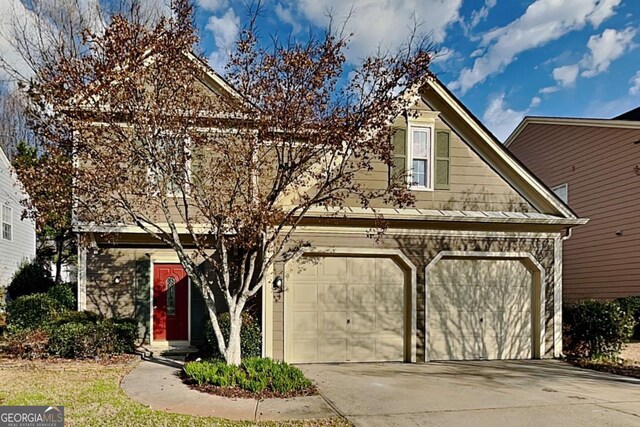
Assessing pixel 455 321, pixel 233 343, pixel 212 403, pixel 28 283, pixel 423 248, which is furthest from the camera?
pixel 28 283

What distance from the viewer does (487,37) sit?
12.8 meters

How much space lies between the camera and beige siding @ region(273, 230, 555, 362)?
10.2 meters

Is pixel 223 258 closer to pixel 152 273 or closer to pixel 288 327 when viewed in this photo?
pixel 288 327

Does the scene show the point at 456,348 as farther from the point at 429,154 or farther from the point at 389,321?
the point at 429,154

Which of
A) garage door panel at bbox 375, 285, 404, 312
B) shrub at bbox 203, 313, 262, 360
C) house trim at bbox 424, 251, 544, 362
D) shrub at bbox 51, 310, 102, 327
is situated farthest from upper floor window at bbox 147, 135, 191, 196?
house trim at bbox 424, 251, 544, 362

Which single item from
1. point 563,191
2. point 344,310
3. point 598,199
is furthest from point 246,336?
point 563,191

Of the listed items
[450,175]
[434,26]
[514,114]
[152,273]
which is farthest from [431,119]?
[514,114]

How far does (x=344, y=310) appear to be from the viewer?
34.8 ft

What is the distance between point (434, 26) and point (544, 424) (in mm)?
6307

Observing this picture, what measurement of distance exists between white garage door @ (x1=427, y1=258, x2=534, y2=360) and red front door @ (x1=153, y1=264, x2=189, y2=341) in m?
5.82

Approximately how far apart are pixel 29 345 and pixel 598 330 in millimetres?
12315

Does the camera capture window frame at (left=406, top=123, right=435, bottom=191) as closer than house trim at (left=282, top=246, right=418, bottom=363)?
No
